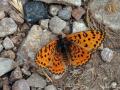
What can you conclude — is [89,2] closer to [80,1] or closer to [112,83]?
[80,1]

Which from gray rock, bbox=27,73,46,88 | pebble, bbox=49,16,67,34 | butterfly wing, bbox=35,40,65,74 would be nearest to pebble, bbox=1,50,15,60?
gray rock, bbox=27,73,46,88

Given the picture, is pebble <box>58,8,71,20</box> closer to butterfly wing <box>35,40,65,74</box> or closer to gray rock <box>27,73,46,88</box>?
butterfly wing <box>35,40,65,74</box>

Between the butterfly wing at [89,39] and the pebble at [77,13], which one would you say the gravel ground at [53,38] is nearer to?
the pebble at [77,13]

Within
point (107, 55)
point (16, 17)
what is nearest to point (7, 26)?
point (16, 17)

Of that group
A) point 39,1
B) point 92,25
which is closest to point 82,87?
point 92,25

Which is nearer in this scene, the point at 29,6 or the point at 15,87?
the point at 15,87

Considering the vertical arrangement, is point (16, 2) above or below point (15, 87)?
above

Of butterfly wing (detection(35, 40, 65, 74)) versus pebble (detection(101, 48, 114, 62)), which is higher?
butterfly wing (detection(35, 40, 65, 74))
